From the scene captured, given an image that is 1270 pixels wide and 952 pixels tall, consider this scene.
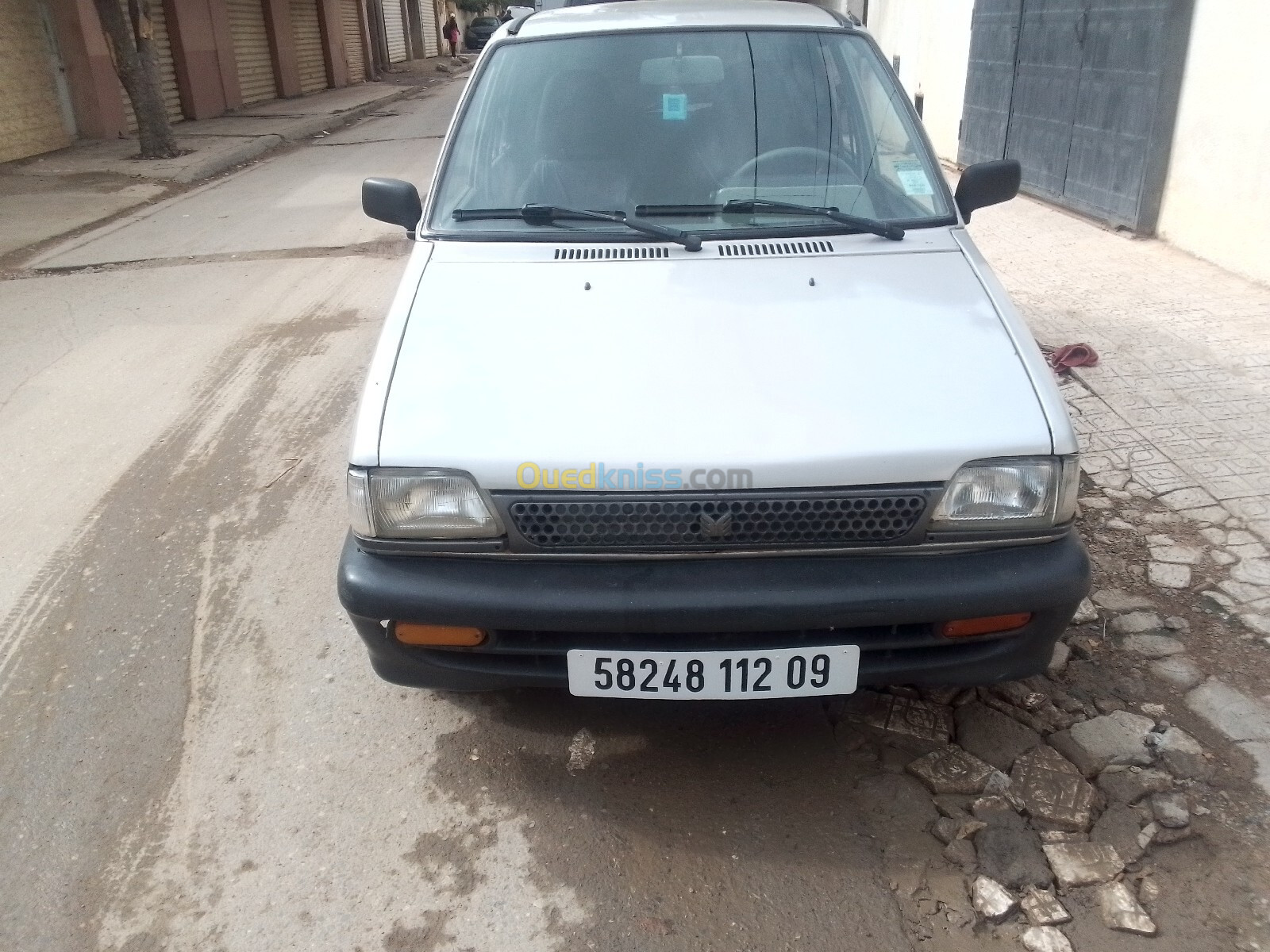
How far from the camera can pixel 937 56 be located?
12.8m

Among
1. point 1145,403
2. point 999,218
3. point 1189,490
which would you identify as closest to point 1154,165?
point 999,218

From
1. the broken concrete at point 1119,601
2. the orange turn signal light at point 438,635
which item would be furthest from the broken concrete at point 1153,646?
the orange turn signal light at point 438,635

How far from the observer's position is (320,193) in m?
11.6

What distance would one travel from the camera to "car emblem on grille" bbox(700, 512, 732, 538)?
93.0 inches

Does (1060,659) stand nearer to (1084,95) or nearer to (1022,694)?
(1022,694)

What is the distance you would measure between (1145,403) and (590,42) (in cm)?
315

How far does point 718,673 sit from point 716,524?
1.20ft

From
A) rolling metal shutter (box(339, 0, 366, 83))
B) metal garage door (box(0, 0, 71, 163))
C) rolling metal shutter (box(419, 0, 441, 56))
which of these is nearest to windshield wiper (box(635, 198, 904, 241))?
metal garage door (box(0, 0, 71, 163))

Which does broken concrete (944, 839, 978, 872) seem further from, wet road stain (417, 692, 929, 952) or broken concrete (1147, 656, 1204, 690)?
broken concrete (1147, 656, 1204, 690)

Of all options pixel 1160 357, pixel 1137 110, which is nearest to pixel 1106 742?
pixel 1160 357

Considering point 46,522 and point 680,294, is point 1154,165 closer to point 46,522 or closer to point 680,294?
point 680,294

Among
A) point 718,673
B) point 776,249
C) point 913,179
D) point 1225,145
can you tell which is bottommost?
point 718,673

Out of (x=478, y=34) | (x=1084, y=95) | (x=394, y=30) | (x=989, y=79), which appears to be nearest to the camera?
(x=1084, y=95)
